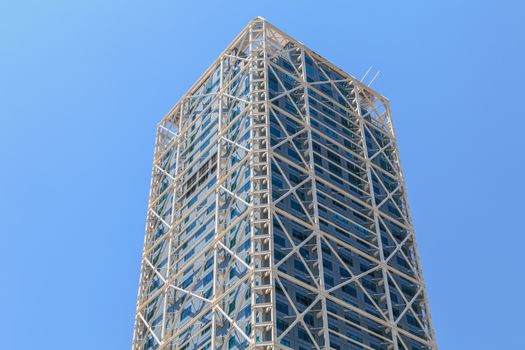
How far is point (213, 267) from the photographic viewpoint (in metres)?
117

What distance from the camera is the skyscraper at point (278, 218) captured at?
4336 inches

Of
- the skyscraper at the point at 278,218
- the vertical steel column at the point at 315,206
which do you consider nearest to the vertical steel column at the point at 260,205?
the skyscraper at the point at 278,218

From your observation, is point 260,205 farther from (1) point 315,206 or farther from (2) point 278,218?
(1) point 315,206

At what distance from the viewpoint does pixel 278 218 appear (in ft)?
380

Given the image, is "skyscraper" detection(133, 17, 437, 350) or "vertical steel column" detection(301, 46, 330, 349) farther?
"skyscraper" detection(133, 17, 437, 350)

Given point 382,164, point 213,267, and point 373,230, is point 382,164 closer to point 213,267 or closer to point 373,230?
point 373,230

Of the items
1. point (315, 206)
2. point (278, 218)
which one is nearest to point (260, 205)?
point (278, 218)

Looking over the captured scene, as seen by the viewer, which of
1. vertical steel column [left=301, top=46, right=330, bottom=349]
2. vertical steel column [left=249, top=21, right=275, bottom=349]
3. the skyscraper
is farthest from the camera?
the skyscraper

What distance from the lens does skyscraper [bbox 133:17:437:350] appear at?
110125mm

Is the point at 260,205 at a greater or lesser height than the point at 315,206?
lesser

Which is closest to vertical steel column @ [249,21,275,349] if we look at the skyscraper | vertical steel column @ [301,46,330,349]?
the skyscraper

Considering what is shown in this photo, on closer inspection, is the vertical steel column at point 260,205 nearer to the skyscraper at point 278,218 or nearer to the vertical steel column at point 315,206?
the skyscraper at point 278,218

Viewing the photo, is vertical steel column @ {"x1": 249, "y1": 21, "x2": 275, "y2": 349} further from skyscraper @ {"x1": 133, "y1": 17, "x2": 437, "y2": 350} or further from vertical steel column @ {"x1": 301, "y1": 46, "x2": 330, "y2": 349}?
vertical steel column @ {"x1": 301, "y1": 46, "x2": 330, "y2": 349}

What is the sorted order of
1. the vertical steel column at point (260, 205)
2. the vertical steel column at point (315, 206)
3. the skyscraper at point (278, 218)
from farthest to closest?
the skyscraper at point (278, 218)
the vertical steel column at point (315, 206)
the vertical steel column at point (260, 205)
